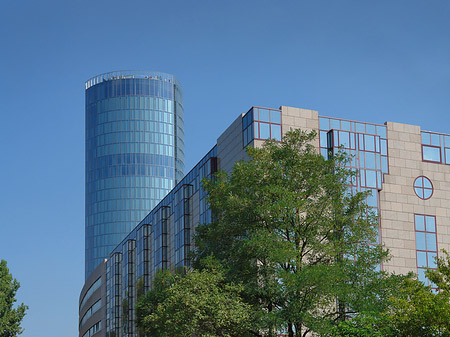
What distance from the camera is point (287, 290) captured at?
130 feet

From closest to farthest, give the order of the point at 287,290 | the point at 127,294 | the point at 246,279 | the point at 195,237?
the point at 287,290 → the point at 246,279 → the point at 195,237 → the point at 127,294

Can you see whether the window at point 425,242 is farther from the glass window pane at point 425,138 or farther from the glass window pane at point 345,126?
the glass window pane at point 345,126

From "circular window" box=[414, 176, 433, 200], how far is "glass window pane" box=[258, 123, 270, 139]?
16.2 metres

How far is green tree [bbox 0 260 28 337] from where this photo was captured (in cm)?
7544

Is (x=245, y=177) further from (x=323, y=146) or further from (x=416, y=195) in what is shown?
(x=416, y=195)

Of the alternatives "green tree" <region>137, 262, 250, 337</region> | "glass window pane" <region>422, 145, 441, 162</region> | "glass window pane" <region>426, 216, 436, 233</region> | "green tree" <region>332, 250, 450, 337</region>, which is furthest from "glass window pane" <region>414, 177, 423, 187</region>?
"green tree" <region>137, 262, 250, 337</region>

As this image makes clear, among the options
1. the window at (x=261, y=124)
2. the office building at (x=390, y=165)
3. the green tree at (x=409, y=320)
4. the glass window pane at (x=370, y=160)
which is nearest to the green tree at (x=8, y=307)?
the office building at (x=390, y=165)

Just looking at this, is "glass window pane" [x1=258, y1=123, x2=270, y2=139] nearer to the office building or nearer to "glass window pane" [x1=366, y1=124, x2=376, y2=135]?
the office building

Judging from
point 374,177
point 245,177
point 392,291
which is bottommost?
point 392,291

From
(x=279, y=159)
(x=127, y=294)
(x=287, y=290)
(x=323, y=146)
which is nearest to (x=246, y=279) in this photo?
(x=287, y=290)

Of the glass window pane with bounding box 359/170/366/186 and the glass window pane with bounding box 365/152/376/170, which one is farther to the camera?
the glass window pane with bounding box 365/152/376/170

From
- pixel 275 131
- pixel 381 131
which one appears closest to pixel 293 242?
pixel 275 131

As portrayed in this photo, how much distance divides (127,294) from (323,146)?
48.6m

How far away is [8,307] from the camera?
3041 inches
